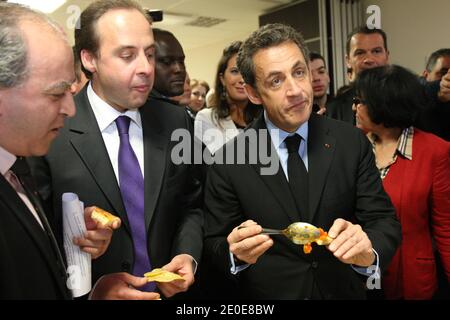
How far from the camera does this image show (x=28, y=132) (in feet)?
3.37

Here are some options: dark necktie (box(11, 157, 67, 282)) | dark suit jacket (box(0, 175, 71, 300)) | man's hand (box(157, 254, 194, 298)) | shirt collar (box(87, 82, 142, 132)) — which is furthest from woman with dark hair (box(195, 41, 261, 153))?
dark suit jacket (box(0, 175, 71, 300))

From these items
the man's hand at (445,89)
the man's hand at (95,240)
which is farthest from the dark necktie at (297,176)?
the man's hand at (445,89)

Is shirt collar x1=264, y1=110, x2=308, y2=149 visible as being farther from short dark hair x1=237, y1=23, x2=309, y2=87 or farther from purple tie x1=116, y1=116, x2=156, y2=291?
purple tie x1=116, y1=116, x2=156, y2=291

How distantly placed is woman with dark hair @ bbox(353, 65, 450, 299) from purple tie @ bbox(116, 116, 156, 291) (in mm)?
1082

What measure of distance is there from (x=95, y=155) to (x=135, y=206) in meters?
0.21

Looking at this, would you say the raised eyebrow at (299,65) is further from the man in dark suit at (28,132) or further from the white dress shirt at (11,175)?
the white dress shirt at (11,175)

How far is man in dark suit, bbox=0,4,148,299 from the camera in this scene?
885mm

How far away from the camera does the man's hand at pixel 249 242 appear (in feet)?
4.11

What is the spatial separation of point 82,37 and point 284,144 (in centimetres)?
80

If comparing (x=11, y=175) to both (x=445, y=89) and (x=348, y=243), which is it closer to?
(x=348, y=243)

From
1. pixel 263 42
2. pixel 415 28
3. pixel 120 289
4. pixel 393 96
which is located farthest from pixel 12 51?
pixel 415 28

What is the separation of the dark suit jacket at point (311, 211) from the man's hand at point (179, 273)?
0.14 metres

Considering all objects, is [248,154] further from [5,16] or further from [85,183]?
[5,16]

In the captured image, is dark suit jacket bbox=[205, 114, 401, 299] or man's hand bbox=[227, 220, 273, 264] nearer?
man's hand bbox=[227, 220, 273, 264]
